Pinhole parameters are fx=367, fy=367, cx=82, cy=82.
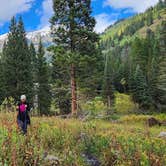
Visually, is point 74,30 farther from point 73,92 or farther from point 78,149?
→ point 78,149

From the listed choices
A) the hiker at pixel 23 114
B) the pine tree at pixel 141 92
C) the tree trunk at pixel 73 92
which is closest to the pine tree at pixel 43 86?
the pine tree at pixel 141 92

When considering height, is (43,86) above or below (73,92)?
above

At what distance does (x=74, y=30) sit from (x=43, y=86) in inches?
1185

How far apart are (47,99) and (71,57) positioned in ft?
94.6

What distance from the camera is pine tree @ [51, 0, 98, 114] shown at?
106ft

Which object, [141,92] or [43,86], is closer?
[43,86]

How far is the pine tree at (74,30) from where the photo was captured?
106 feet

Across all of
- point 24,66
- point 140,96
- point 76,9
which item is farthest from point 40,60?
point 76,9

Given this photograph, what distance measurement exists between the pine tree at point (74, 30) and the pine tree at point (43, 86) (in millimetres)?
23627

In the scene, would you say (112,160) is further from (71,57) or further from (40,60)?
(40,60)

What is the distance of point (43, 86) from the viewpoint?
60.9m

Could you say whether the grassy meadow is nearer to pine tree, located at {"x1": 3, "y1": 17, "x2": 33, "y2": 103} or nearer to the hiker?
the hiker

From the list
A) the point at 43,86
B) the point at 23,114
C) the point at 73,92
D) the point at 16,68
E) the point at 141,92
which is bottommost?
the point at 23,114

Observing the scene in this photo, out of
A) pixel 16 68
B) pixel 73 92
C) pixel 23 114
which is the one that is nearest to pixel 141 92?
pixel 16 68
